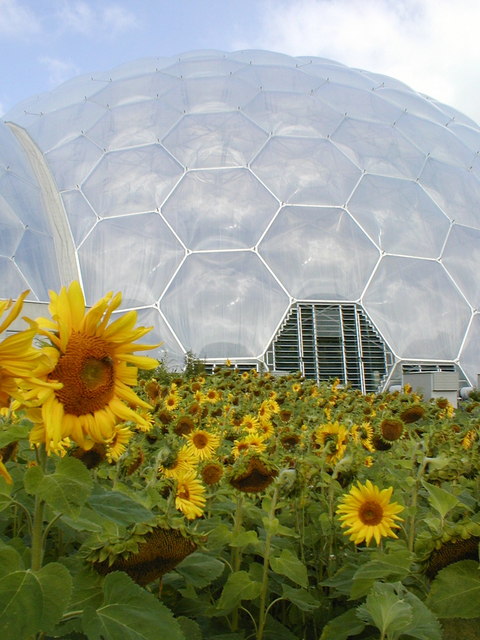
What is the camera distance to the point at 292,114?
18.0 m

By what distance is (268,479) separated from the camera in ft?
5.57

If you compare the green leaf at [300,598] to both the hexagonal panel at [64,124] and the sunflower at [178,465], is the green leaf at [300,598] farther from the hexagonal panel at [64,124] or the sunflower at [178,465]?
the hexagonal panel at [64,124]

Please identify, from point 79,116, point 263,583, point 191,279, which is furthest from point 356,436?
point 79,116

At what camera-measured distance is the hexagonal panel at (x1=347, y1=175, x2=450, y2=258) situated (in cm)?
1598

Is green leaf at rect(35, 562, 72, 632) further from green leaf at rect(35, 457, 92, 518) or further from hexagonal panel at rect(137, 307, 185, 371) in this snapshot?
hexagonal panel at rect(137, 307, 185, 371)

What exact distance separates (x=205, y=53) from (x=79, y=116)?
6608 mm

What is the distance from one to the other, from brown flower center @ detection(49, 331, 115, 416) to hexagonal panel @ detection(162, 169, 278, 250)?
1416 centimetres

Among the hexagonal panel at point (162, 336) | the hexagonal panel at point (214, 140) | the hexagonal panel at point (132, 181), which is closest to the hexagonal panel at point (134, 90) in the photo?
the hexagonal panel at point (214, 140)

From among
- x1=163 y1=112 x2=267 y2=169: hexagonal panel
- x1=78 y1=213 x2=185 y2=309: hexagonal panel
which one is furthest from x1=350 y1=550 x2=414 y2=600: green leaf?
x1=163 y1=112 x2=267 y2=169: hexagonal panel

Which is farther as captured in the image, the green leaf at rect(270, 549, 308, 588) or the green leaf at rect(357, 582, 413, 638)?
the green leaf at rect(270, 549, 308, 588)

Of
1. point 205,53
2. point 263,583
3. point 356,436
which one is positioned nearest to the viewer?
point 263,583

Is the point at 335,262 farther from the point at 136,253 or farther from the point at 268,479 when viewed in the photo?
the point at 268,479

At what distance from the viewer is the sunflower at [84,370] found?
974 mm

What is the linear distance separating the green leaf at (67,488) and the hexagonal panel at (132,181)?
599 inches
